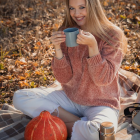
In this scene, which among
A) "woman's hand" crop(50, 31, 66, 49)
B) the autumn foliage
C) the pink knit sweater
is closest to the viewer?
"woman's hand" crop(50, 31, 66, 49)

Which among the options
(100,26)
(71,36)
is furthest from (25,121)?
(100,26)

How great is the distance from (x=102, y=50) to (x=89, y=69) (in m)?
0.23

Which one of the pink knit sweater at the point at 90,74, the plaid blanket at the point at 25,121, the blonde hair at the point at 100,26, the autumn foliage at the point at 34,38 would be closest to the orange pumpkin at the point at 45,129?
the plaid blanket at the point at 25,121

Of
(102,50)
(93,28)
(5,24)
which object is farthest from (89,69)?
(5,24)

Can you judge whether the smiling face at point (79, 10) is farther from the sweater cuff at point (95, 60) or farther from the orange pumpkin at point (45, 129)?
the orange pumpkin at point (45, 129)

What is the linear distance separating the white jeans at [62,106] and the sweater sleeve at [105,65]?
262 mm

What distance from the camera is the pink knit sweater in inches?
87.3

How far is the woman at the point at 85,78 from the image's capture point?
2197 millimetres

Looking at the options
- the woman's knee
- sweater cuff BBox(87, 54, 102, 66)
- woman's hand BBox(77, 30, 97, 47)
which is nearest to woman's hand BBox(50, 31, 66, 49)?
woman's hand BBox(77, 30, 97, 47)

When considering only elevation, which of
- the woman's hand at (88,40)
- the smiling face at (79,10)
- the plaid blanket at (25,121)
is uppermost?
the smiling face at (79,10)

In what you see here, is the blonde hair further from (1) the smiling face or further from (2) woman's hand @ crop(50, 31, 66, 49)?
(2) woman's hand @ crop(50, 31, 66, 49)

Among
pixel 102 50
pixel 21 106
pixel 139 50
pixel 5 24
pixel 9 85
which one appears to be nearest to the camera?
pixel 102 50

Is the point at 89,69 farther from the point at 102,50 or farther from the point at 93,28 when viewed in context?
the point at 93,28

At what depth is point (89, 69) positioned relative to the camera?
7.34 ft
